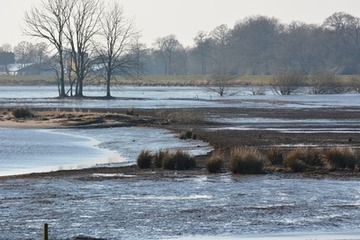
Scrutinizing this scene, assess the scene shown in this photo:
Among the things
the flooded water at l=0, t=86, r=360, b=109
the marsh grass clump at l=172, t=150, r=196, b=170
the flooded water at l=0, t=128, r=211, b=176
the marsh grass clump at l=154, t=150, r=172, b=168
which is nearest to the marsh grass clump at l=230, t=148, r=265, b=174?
the marsh grass clump at l=172, t=150, r=196, b=170

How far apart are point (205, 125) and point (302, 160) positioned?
75.5 ft

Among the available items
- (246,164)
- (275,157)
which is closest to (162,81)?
(275,157)

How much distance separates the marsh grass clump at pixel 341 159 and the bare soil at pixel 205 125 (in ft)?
2.22

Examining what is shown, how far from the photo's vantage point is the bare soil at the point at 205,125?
91.5ft

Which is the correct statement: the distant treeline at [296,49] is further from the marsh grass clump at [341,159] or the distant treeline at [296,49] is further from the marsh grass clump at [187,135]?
the marsh grass clump at [341,159]

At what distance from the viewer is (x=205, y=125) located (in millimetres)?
51062

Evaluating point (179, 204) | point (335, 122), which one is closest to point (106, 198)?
point (179, 204)

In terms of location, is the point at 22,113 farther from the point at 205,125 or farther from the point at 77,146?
the point at 77,146

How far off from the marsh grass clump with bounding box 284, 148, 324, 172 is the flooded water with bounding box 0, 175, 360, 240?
5.13 feet

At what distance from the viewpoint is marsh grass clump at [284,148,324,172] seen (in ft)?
90.0

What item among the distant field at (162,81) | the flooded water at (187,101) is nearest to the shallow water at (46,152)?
the flooded water at (187,101)

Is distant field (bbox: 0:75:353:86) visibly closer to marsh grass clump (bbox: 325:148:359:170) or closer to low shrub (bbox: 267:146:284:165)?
low shrub (bbox: 267:146:284:165)

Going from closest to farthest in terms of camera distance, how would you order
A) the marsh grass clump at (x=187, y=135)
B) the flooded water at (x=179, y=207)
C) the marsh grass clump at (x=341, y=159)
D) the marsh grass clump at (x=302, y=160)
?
1. the flooded water at (x=179, y=207)
2. the marsh grass clump at (x=302, y=160)
3. the marsh grass clump at (x=341, y=159)
4. the marsh grass clump at (x=187, y=135)

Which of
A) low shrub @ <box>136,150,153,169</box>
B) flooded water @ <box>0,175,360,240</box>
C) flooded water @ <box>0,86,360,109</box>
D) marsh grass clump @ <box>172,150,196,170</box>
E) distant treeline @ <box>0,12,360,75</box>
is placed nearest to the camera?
flooded water @ <box>0,175,360,240</box>
